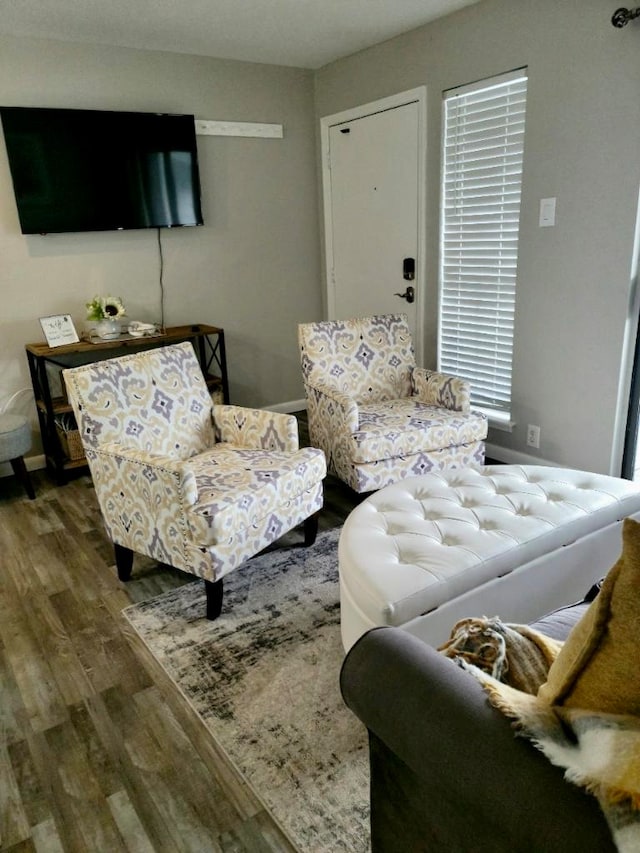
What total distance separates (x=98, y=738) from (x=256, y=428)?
138 centimetres

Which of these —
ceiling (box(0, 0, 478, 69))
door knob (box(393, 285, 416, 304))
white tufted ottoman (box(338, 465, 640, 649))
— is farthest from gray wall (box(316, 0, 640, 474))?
white tufted ottoman (box(338, 465, 640, 649))

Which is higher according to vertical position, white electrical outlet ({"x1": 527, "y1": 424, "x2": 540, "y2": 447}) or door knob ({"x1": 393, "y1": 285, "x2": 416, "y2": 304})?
door knob ({"x1": 393, "y1": 285, "x2": 416, "y2": 304})

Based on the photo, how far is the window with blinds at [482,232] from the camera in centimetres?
324

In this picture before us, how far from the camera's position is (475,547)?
1.78 metres

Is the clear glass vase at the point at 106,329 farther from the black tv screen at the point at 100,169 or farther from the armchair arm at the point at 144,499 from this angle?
the armchair arm at the point at 144,499

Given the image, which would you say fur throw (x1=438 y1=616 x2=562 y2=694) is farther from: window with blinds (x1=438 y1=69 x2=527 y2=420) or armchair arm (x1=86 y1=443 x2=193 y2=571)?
window with blinds (x1=438 y1=69 x2=527 y2=420)

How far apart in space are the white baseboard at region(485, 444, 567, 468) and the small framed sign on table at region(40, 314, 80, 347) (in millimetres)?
2533

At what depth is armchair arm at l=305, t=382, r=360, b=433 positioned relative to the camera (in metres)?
2.95

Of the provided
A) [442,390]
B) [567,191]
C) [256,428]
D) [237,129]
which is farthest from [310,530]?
[237,129]

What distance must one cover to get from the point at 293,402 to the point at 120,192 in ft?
6.42

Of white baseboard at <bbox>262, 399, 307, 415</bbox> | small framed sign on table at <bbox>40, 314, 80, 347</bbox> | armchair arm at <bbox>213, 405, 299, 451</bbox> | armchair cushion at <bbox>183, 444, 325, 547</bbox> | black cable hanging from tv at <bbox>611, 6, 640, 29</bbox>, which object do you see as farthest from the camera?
white baseboard at <bbox>262, 399, 307, 415</bbox>

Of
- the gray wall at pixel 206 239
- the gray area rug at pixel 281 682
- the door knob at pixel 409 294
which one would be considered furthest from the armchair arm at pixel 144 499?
the door knob at pixel 409 294

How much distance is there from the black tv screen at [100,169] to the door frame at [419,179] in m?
1.02

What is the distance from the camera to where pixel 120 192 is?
12.1 feet
